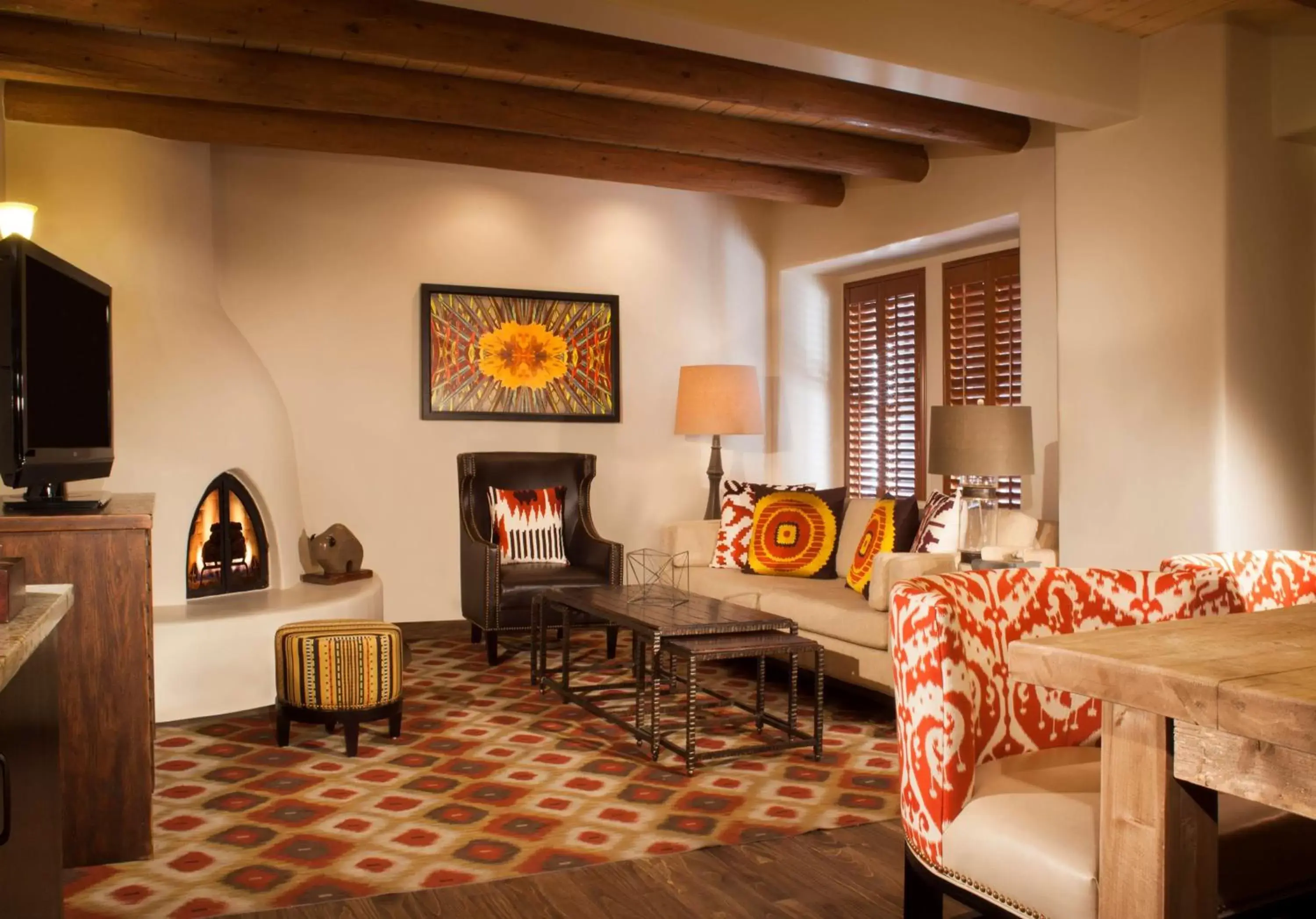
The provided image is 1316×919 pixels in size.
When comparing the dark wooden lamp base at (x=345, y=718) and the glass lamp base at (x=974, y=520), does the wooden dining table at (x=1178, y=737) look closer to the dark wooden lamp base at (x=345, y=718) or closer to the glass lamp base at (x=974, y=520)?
the glass lamp base at (x=974, y=520)

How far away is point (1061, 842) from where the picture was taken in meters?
1.74

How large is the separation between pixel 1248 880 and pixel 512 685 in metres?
3.66

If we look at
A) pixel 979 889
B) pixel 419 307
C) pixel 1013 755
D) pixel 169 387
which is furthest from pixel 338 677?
pixel 419 307

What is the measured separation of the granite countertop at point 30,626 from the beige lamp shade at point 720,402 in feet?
15.7

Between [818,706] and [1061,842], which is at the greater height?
[1061,842]

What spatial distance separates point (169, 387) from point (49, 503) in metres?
1.98

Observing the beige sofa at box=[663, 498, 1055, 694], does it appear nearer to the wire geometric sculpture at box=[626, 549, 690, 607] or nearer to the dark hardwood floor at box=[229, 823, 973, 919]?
the wire geometric sculpture at box=[626, 549, 690, 607]

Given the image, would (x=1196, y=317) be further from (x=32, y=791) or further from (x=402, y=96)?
(x=32, y=791)

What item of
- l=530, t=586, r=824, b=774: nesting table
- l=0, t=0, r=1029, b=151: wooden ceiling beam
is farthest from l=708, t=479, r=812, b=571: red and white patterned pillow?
l=0, t=0, r=1029, b=151: wooden ceiling beam

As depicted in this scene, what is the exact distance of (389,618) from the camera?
21.2 feet

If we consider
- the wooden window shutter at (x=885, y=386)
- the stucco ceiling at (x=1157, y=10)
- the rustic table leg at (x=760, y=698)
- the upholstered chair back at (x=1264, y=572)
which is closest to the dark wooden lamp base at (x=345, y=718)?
the rustic table leg at (x=760, y=698)

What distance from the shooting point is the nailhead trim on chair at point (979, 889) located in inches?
69.6

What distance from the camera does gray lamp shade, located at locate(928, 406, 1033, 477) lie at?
4.33 metres

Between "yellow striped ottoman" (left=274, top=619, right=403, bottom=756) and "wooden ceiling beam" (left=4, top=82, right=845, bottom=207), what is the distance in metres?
2.56
